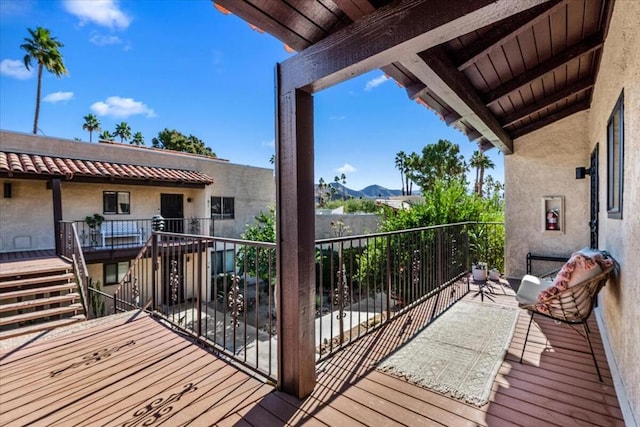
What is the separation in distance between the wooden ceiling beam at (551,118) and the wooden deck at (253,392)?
11.2ft

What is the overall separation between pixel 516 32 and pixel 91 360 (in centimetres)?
436

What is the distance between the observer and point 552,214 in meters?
4.77

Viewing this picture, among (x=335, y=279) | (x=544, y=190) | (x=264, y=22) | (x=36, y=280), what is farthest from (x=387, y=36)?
(x=36, y=280)

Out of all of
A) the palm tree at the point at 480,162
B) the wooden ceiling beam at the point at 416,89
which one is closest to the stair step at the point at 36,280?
the wooden ceiling beam at the point at 416,89

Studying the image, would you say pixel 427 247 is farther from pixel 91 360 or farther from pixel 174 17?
pixel 174 17

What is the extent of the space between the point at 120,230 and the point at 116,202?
91 cm

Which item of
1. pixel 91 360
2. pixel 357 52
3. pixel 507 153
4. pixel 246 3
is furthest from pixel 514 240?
pixel 91 360

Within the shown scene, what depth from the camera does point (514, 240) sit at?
16.9 feet

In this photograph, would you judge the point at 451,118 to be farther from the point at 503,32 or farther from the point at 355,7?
the point at 355,7

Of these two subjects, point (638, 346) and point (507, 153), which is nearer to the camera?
point (638, 346)

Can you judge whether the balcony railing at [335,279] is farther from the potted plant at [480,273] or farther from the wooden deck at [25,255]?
the wooden deck at [25,255]

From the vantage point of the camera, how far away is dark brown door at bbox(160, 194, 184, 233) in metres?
10.3

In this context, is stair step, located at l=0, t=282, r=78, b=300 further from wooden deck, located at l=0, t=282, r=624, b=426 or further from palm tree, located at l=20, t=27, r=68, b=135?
palm tree, located at l=20, t=27, r=68, b=135

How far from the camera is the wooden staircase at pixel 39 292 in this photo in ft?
16.0
